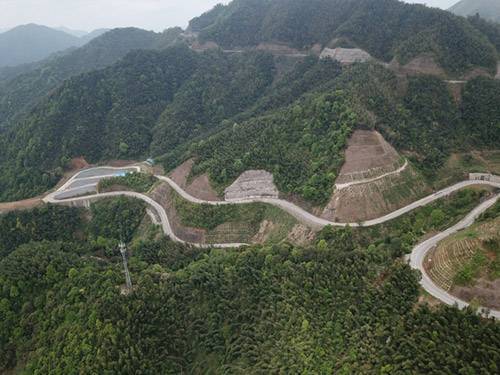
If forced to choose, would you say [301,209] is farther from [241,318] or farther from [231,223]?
[241,318]

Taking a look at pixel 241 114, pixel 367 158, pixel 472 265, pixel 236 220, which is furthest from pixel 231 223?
pixel 241 114

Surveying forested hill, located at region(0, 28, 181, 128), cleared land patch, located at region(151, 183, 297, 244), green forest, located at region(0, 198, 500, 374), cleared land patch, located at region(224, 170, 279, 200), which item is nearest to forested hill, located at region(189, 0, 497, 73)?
forested hill, located at region(0, 28, 181, 128)

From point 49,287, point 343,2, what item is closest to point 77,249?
point 49,287

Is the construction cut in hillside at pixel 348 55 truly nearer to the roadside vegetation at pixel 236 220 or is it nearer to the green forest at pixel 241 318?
the roadside vegetation at pixel 236 220

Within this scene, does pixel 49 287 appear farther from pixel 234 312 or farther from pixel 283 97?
pixel 283 97

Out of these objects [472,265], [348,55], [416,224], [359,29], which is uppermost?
[359,29]
